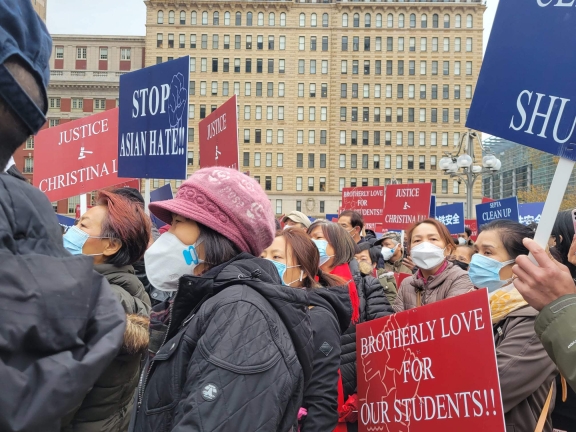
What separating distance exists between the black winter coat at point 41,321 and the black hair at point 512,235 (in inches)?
108

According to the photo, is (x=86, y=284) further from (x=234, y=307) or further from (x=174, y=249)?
(x=174, y=249)

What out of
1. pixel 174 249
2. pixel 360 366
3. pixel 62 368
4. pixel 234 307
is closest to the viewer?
pixel 62 368

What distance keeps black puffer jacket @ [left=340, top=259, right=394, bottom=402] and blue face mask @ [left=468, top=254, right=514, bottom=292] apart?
768 mm

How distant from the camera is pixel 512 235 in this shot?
3.35 metres

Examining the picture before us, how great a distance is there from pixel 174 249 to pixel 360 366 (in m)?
1.14

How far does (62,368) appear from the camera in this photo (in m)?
0.92

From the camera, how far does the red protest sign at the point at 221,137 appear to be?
4.83 meters

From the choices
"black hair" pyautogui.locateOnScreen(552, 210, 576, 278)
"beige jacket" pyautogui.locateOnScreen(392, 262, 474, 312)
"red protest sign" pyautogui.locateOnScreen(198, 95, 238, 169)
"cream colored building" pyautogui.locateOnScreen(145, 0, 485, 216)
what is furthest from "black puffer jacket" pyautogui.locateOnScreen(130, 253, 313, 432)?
"cream colored building" pyautogui.locateOnScreen(145, 0, 485, 216)

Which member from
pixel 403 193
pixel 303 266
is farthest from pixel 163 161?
pixel 403 193

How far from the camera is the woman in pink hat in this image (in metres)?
1.60

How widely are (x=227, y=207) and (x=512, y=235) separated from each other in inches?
77.0

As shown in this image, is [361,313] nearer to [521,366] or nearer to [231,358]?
[521,366]

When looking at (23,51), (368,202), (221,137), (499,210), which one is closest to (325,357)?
(23,51)

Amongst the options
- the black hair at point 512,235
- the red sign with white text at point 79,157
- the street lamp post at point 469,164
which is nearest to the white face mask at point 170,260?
the black hair at point 512,235
